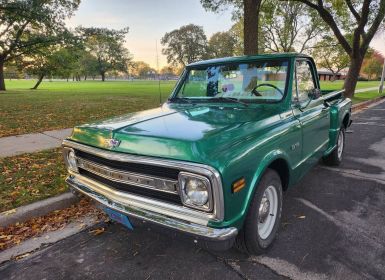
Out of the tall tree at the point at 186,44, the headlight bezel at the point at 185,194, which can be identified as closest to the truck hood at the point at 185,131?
the headlight bezel at the point at 185,194

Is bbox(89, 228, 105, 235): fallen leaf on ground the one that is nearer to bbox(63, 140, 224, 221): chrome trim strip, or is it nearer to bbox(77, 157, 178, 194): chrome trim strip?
bbox(77, 157, 178, 194): chrome trim strip

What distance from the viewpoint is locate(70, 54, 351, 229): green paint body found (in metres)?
2.21

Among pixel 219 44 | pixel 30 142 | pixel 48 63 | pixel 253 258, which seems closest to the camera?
pixel 253 258

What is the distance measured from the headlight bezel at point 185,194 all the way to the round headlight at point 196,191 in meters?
0.02

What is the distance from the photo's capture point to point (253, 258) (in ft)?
9.27

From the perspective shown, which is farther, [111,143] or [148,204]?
[111,143]

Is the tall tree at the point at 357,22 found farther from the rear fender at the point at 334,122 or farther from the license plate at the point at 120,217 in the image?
the license plate at the point at 120,217

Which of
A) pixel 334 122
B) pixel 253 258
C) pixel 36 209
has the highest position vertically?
pixel 334 122

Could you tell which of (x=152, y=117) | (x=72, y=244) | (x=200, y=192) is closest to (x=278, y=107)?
(x=152, y=117)

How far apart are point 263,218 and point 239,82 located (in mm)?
1643

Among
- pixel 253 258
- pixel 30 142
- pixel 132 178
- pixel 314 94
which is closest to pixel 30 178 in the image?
pixel 30 142

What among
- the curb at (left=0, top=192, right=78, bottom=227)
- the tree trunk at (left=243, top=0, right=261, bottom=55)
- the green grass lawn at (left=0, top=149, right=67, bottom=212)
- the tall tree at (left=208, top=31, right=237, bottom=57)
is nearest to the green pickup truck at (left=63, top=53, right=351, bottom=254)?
the curb at (left=0, top=192, right=78, bottom=227)

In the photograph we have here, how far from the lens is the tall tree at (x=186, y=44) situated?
270 feet

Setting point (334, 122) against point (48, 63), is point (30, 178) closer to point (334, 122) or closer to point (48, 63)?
point (334, 122)
